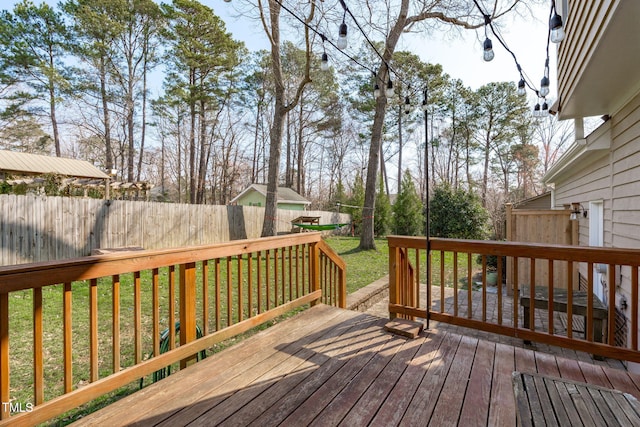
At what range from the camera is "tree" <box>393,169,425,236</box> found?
14.0 metres

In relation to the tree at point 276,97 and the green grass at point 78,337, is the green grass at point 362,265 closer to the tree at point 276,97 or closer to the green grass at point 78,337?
the green grass at point 78,337

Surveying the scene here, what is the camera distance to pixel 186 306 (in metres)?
2.24

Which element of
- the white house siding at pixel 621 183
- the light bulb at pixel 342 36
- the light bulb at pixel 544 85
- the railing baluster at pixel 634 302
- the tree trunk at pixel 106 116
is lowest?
the railing baluster at pixel 634 302

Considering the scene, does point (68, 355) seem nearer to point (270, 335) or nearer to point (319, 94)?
point (270, 335)

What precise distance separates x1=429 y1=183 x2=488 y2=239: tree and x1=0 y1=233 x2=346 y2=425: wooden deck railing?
8.81m

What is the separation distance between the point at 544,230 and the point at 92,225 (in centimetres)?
962

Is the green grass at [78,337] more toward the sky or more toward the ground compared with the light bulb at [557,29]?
more toward the ground

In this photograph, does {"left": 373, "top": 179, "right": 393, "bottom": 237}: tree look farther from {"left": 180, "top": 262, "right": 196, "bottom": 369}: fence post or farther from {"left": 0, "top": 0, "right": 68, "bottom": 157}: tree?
{"left": 0, "top": 0, "right": 68, "bottom": 157}: tree

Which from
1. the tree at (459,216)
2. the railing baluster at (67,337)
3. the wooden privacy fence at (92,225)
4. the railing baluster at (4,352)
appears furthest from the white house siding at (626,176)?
the tree at (459,216)

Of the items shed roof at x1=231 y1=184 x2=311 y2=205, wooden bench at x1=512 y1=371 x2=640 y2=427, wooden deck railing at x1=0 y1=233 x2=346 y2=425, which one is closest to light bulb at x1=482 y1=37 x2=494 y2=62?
wooden deck railing at x1=0 y1=233 x2=346 y2=425

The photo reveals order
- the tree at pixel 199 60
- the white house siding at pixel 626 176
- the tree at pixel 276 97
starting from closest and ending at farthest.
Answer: the white house siding at pixel 626 176
the tree at pixel 276 97
the tree at pixel 199 60

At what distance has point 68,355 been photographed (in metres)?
1.60

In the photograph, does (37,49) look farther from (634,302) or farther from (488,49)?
(634,302)

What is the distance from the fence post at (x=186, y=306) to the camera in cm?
223
